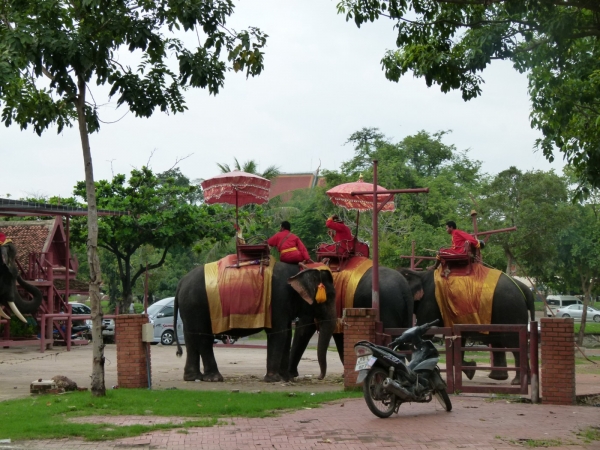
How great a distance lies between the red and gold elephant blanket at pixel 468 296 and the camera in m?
15.8

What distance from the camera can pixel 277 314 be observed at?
1562cm

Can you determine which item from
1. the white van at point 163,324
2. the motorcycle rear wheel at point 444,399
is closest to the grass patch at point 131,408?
the motorcycle rear wheel at point 444,399

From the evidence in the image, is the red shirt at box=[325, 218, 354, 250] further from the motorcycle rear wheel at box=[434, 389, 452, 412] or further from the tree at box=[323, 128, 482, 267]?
the tree at box=[323, 128, 482, 267]

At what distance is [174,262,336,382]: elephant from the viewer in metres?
A: 15.6

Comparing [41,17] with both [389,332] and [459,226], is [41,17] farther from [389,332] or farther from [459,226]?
[459,226]

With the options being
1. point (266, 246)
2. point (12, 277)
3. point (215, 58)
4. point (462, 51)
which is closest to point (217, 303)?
point (266, 246)

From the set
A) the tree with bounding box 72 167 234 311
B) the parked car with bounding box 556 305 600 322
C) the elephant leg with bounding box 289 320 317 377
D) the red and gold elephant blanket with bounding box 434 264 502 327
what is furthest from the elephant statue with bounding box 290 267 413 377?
the parked car with bounding box 556 305 600 322

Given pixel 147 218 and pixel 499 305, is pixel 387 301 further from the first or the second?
pixel 147 218

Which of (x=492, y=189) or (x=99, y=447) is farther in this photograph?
(x=492, y=189)

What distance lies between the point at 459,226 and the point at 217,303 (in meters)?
21.7

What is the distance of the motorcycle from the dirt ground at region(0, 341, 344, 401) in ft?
11.1

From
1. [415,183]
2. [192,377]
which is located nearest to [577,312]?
[415,183]

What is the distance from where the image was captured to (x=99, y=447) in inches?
352

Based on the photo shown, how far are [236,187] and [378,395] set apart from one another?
21.8 ft
